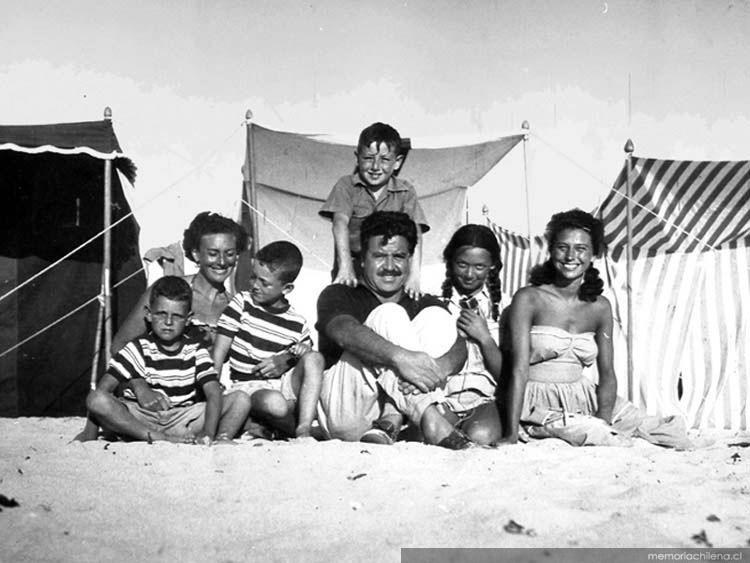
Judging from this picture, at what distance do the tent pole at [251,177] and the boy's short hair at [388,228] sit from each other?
210 cm

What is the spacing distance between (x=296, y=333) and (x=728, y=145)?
545 inches

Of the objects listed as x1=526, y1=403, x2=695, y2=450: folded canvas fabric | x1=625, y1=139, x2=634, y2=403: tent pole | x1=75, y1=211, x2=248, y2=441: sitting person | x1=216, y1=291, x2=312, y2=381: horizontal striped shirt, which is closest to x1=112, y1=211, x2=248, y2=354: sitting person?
x1=75, y1=211, x2=248, y2=441: sitting person

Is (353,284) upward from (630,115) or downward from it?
downward

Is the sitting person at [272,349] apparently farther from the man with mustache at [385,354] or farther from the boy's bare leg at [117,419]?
the boy's bare leg at [117,419]

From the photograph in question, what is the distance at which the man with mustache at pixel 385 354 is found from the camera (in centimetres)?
298

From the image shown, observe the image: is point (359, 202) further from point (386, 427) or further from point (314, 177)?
point (314, 177)

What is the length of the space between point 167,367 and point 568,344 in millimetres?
1774

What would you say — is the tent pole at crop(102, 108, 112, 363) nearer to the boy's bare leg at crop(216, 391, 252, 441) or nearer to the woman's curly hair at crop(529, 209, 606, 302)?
the boy's bare leg at crop(216, 391, 252, 441)

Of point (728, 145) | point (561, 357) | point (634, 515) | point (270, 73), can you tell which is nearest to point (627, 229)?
point (561, 357)

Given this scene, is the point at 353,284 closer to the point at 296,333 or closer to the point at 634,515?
the point at 296,333

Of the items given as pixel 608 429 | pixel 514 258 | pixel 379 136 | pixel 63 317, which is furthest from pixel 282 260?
pixel 514 258

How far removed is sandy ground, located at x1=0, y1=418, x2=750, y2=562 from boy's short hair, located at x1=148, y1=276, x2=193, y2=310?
0.69 meters

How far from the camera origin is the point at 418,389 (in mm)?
3006

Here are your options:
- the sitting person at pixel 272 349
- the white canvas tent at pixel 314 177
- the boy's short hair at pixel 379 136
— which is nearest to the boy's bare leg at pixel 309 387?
the sitting person at pixel 272 349
